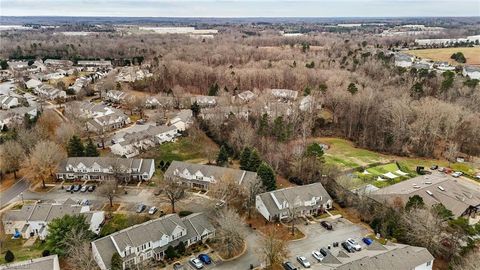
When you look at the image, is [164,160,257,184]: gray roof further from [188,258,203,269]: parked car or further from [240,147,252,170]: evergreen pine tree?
[188,258,203,269]: parked car

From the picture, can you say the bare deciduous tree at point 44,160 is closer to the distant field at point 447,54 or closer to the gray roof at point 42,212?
the gray roof at point 42,212

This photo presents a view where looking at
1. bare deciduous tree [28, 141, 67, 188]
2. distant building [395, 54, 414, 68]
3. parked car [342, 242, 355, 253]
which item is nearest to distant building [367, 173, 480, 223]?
parked car [342, 242, 355, 253]

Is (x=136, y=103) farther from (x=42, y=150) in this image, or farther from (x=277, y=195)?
(x=277, y=195)

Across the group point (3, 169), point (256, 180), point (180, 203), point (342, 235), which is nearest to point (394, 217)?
point (342, 235)

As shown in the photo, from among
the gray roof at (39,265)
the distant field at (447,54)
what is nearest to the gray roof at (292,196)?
the gray roof at (39,265)

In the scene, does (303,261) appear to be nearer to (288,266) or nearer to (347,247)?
(288,266)

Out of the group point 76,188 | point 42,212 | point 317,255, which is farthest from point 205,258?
point 76,188
